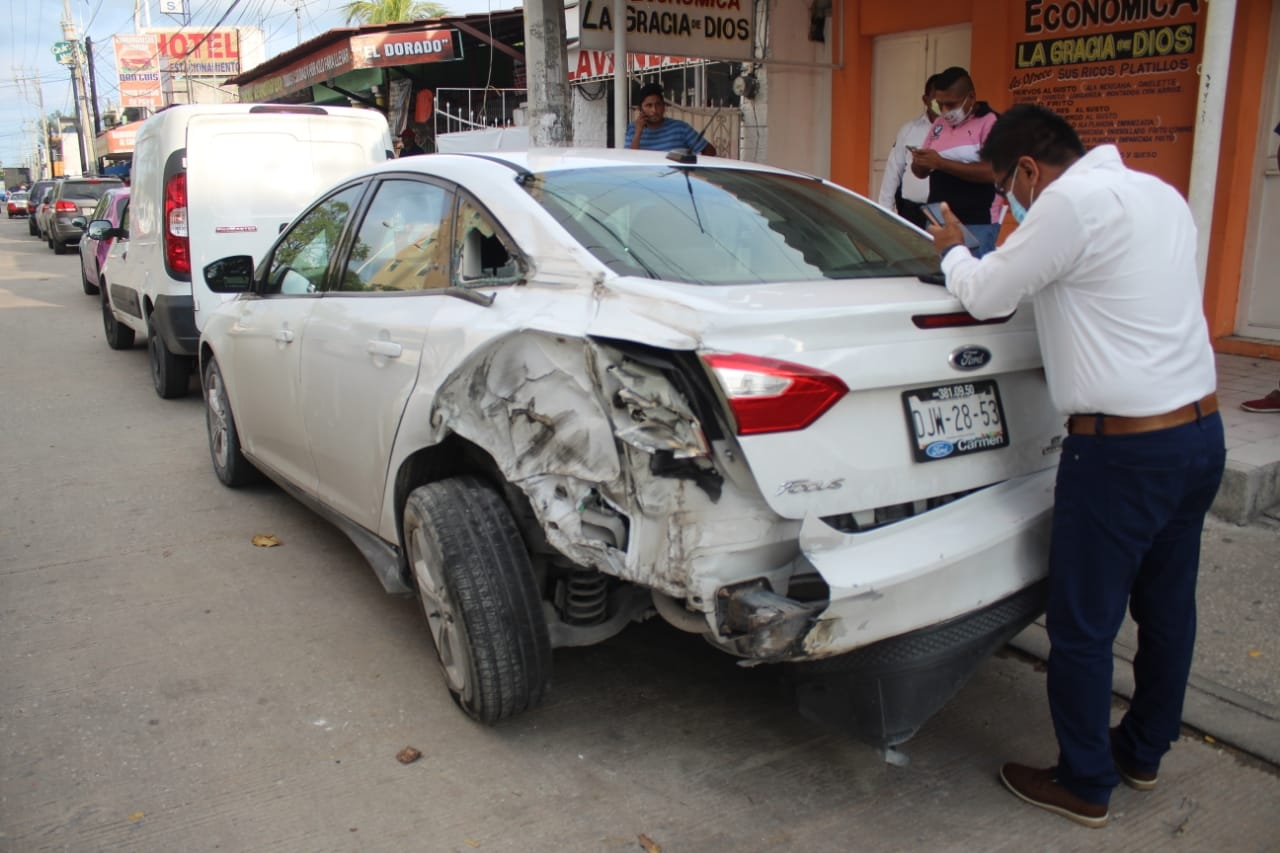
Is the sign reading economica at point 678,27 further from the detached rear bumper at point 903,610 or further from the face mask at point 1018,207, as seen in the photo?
the detached rear bumper at point 903,610

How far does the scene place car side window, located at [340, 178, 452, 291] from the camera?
3.58 m

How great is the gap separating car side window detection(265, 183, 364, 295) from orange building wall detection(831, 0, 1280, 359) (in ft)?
17.8

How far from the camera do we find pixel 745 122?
10.4 metres

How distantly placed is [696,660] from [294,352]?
6.60ft

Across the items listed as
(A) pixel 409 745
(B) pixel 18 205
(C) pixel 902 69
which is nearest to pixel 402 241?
(A) pixel 409 745

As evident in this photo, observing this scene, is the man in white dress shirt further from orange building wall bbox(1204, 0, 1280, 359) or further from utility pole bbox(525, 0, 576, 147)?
utility pole bbox(525, 0, 576, 147)

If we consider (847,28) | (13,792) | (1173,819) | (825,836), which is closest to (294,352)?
(13,792)

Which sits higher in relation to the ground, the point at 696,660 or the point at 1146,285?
the point at 1146,285

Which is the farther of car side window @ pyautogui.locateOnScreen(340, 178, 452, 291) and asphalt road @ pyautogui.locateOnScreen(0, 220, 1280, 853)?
car side window @ pyautogui.locateOnScreen(340, 178, 452, 291)

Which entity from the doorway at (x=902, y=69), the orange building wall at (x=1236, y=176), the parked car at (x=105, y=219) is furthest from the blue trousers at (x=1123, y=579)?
the parked car at (x=105, y=219)

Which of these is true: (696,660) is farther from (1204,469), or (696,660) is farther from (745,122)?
(745,122)

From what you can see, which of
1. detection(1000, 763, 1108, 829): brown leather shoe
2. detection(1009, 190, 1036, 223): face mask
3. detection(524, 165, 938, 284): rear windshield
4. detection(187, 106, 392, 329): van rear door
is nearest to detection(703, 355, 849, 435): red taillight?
detection(524, 165, 938, 284): rear windshield

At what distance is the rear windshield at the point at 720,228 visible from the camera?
3.05 meters

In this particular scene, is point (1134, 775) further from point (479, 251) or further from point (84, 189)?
point (84, 189)
